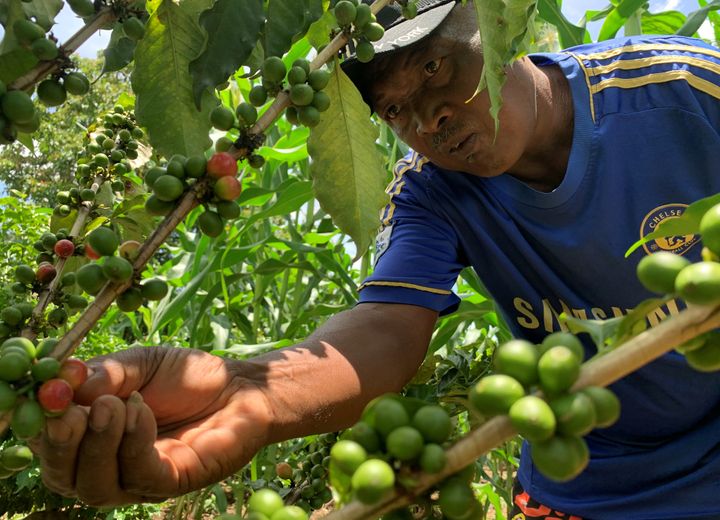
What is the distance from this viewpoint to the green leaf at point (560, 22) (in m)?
2.91

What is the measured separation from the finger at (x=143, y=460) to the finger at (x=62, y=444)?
7cm

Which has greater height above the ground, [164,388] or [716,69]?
[716,69]

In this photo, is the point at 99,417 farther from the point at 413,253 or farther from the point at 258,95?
the point at 413,253

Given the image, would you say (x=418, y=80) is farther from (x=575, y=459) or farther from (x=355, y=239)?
(x=575, y=459)

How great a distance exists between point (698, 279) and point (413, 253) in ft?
5.11

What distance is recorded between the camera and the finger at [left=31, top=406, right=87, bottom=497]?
87 cm

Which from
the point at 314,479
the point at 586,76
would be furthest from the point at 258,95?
the point at 314,479

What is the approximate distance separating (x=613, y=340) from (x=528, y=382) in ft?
0.26

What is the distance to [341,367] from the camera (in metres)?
1.61

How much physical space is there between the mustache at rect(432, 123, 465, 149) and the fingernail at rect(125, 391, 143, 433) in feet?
3.74

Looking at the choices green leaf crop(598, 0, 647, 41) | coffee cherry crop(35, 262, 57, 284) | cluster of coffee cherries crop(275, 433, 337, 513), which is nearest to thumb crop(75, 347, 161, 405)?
coffee cherry crop(35, 262, 57, 284)

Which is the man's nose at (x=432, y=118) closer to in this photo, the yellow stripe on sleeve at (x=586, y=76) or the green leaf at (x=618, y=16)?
the yellow stripe on sleeve at (x=586, y=76)

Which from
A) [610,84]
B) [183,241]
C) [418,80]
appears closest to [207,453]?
[418,80]

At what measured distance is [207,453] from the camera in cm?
119
